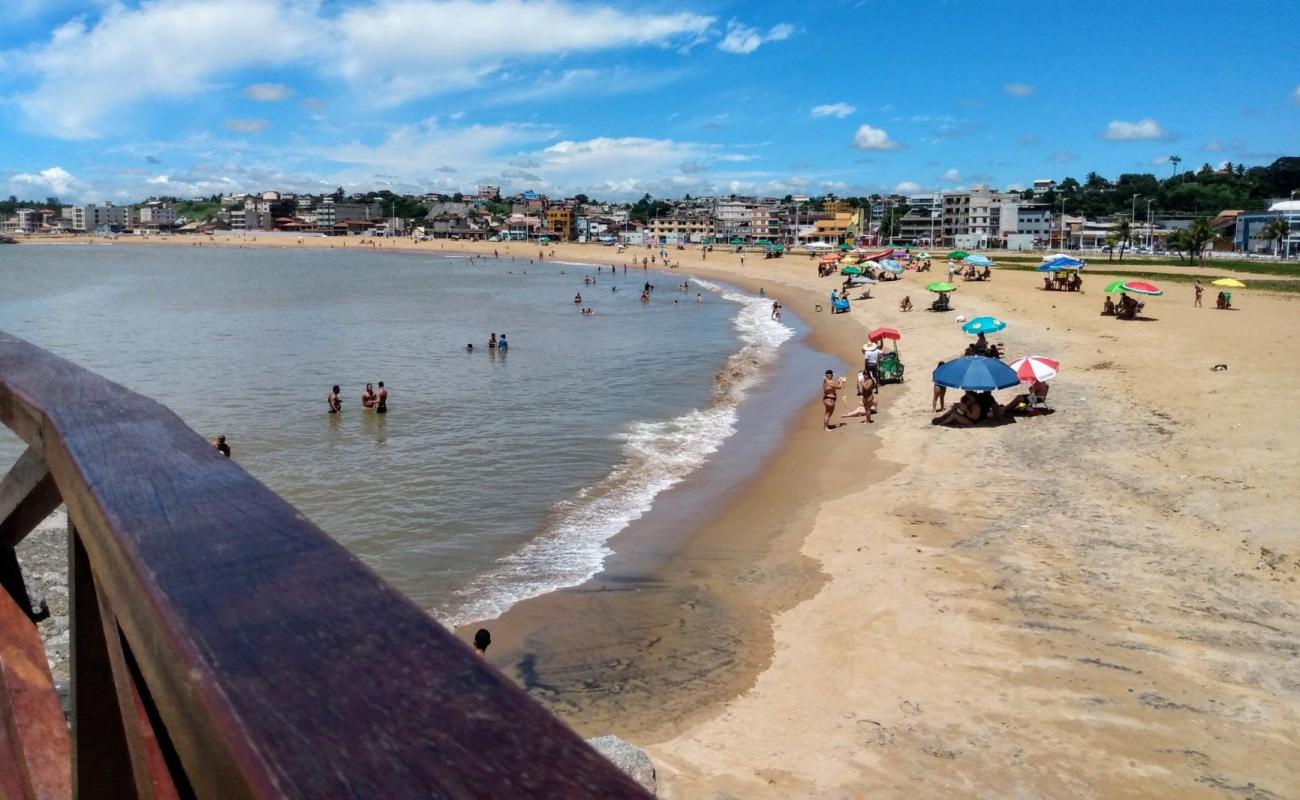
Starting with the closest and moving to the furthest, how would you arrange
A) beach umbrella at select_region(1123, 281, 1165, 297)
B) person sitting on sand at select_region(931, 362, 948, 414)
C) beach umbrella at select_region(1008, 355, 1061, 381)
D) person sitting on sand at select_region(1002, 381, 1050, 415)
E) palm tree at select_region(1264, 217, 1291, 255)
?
1. beach umbrella at select_region(1008, 355, 1061, 381)
2. person sitting on sand at select_region(1002, 381, 1050, 415)
3. person sitting on sand at select_region(931, 362, 948, 414)
4. beach umbrella at select_region(1123, 281, 1165, 297)
5. palm tree at select_region(1264, 217, 1291, 255)

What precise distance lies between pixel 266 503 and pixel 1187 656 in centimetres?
848

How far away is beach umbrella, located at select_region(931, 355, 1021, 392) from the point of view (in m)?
15.6

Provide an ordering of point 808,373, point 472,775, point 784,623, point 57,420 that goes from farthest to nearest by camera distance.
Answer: point 808,373 < point 784,623 < point 57,420 < point 472,775

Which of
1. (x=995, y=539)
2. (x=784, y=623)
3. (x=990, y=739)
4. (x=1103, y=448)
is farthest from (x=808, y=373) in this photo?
(x=990, y=739)

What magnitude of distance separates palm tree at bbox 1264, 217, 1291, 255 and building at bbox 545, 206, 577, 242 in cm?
11749

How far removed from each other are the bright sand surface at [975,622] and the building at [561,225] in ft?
531

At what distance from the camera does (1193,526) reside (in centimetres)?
1080

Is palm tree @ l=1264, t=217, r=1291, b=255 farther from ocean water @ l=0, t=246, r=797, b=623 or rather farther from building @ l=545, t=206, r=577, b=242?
building @ l=545, t=206, r=577, b=242

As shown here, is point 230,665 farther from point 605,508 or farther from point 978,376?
point 978,376

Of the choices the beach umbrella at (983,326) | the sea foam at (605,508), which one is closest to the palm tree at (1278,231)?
the beach umbrella at (983,326)

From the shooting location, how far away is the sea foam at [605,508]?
1034 cm

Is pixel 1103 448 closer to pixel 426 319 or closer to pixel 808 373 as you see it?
pixel 808 373

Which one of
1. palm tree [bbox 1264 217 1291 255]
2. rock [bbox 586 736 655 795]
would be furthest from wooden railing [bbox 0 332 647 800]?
palm tree [bbox 1264 217 1291 255]

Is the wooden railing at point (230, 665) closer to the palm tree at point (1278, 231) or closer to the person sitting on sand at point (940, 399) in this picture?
the person sitting on sand at point (940, 399)
